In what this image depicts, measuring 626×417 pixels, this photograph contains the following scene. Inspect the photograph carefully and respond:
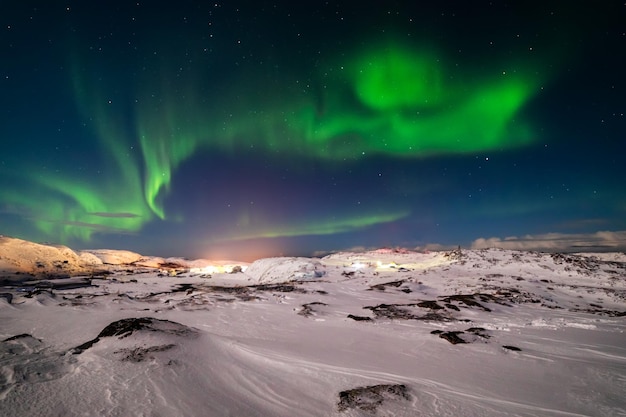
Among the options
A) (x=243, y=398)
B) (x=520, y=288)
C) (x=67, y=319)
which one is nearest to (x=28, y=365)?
(x=243, y=398)

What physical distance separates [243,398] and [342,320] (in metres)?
8.19

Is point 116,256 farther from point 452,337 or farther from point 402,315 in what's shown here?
point 452,337

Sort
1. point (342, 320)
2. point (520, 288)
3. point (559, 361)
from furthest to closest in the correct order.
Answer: point (520, 288), point (342, 320), point (559, 361)

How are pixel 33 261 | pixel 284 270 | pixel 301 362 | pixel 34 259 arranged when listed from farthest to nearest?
pixel 34 259, pixel 33 261, pixel 284 270, pixel 301 362

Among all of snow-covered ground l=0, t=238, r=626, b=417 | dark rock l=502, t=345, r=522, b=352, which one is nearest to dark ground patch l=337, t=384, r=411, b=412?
snow-covered ground l=0, t=238, r=626, b=417

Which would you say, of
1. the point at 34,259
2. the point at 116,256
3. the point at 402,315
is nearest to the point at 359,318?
the point at 402,315

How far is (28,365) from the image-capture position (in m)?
3.66

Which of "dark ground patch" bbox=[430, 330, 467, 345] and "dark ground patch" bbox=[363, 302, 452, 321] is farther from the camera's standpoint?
"dark ground patch" bbox=[363, 302, 452, 321]

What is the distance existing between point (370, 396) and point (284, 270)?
1415 inches

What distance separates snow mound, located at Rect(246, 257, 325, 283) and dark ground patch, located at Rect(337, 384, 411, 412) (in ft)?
97.9

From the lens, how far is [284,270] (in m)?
39.1

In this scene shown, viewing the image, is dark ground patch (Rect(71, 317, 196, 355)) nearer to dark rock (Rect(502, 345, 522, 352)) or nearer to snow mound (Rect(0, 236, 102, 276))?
dark rock (Rect(502, 345, 522, 352))

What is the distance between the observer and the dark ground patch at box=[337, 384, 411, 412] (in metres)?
3.68

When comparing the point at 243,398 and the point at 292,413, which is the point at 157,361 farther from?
the point at 292,413
